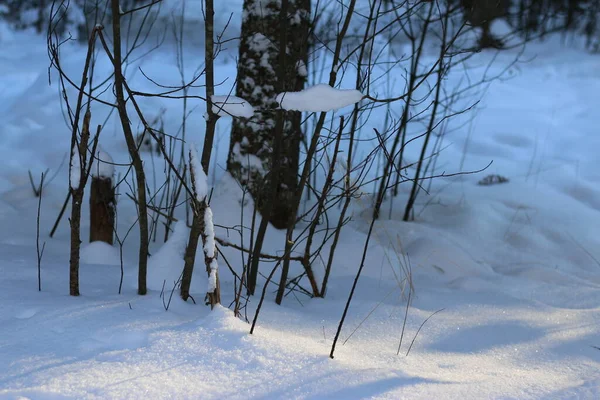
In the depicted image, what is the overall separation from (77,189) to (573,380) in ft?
4.95

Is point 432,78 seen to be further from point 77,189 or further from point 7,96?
point 77,189

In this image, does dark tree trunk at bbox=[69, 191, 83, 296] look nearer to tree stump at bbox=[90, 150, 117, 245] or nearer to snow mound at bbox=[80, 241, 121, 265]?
snow mound at bbox=[80, 241, 121, 265]

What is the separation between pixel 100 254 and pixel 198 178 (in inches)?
46.4

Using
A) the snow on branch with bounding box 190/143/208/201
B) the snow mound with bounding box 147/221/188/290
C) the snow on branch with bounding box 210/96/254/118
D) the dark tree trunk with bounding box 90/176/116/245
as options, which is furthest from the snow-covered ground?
the snow on branch with bounding box 210/96/254/118

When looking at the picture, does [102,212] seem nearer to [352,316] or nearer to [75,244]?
[75,244]

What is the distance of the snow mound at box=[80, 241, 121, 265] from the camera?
2633mm

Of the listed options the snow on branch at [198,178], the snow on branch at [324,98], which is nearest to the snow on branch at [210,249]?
the snow on branch at [198,178]

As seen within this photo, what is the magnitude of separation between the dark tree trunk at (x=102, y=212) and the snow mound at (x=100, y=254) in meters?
0.09

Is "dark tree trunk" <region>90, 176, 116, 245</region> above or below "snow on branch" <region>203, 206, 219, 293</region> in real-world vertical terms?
below

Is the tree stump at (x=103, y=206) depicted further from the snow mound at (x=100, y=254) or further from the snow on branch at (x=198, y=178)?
the snow on branch at (x=198, y=178)

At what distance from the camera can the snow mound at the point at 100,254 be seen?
8.64 feet

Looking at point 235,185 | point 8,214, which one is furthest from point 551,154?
point 8,214

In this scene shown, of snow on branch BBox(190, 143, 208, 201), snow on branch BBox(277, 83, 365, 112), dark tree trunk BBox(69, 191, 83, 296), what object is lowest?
dark tree trunk BBox(69, 191, 83, 296)

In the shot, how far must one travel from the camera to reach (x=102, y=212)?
282cm
